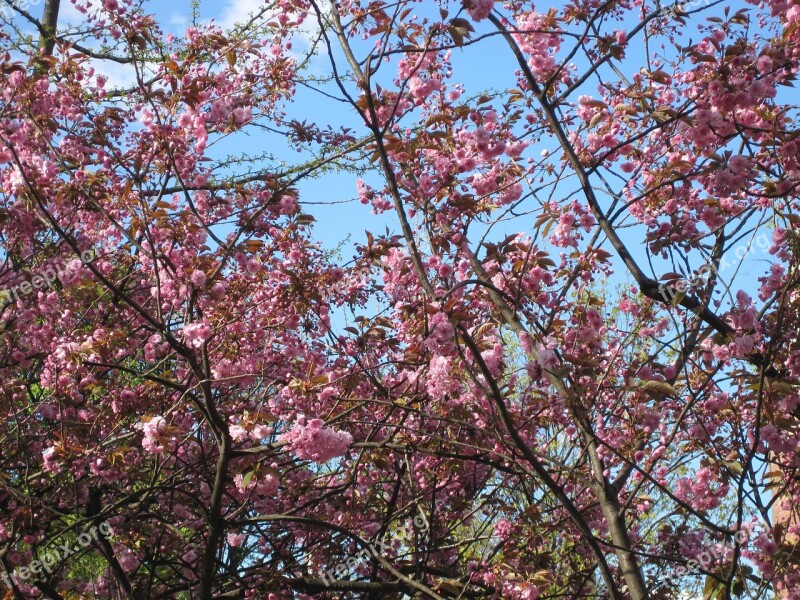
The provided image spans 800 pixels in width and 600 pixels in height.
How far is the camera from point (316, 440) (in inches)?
131

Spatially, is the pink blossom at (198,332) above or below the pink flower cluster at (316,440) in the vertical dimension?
above

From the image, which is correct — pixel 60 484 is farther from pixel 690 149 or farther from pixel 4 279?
pixel 690 149

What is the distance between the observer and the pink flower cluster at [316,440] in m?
3.30

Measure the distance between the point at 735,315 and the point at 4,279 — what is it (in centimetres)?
456

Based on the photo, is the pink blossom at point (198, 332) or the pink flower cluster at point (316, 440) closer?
the pink flower cluster at point (316, 440)

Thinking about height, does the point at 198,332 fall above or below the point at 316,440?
above

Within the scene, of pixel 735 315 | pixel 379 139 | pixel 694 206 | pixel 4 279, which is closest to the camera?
pixel 379 139

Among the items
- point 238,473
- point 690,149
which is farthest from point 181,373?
point 690,149

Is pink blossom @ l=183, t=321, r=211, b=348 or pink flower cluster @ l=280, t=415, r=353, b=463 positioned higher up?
pink blossom @ l=183, t=321, r=211, b=348

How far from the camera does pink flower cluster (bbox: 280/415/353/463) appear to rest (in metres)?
3.30

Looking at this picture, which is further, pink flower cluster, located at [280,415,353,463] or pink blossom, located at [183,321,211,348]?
pink blossom, located at [183,321,211,348]

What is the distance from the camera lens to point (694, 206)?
14.8ft

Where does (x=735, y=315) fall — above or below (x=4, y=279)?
below

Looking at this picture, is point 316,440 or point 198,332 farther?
point 198,332
